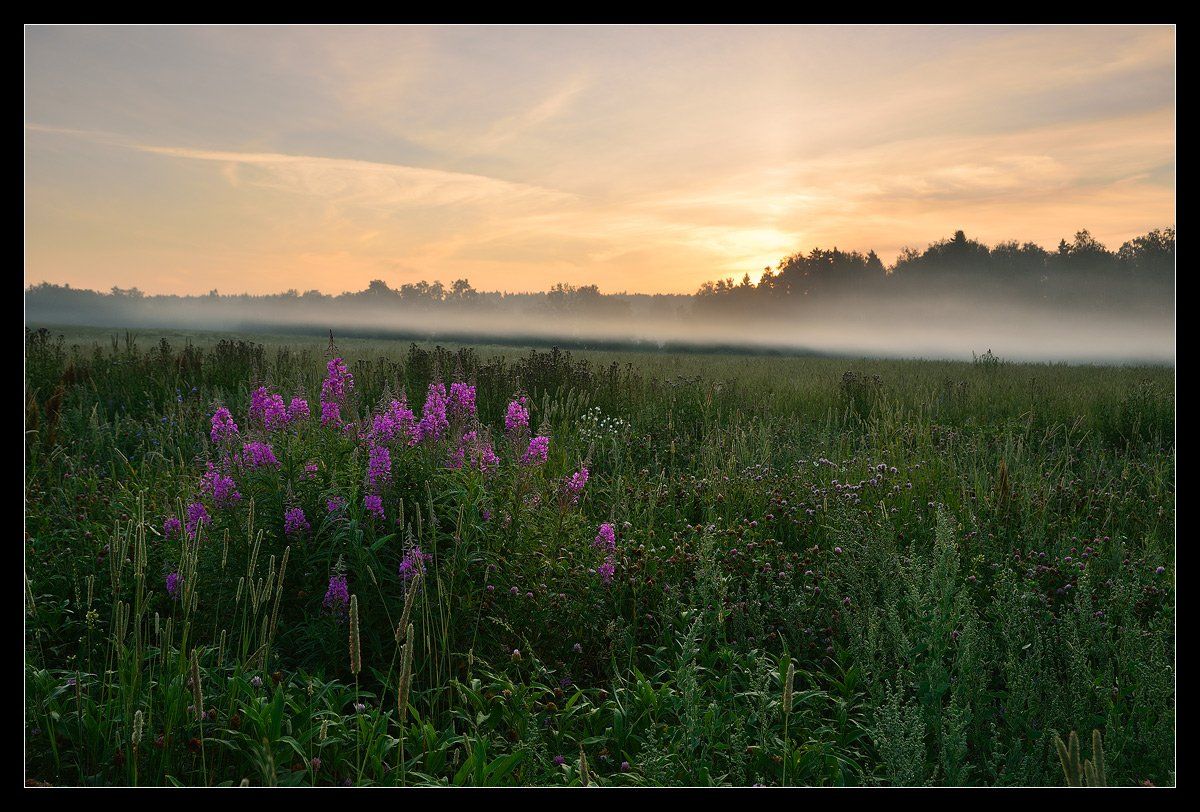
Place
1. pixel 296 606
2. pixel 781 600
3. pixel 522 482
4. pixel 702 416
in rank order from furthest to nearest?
1. pixel 702 416
2. pixel 781 600
3. pixel 522 482
4. pixel 296 606

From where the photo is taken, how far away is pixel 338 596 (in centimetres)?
291

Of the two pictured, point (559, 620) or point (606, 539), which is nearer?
point (559, 620)

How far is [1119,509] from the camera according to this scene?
4.95 metres

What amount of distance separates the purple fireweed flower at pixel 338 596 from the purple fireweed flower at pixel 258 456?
2.38 ft

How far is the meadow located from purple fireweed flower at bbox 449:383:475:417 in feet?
0.06

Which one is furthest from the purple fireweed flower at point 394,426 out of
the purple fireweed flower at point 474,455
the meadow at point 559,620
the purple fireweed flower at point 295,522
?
the purple fireweed flower at point 295,522

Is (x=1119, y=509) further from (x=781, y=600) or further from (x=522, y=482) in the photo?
(x=522, y=482)

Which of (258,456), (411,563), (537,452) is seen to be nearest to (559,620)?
(411,563)

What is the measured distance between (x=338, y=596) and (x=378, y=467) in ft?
2.04

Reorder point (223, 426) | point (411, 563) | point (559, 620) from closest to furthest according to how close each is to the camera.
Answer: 1. point (411, 563)
2. point (559, 620)
3. point (223, 426)

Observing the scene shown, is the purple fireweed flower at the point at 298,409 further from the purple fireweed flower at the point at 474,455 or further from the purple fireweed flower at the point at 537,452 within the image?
the purple fireweed flower at the point at 537,452

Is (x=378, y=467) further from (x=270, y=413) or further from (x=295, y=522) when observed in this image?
(x=270, y=413)
